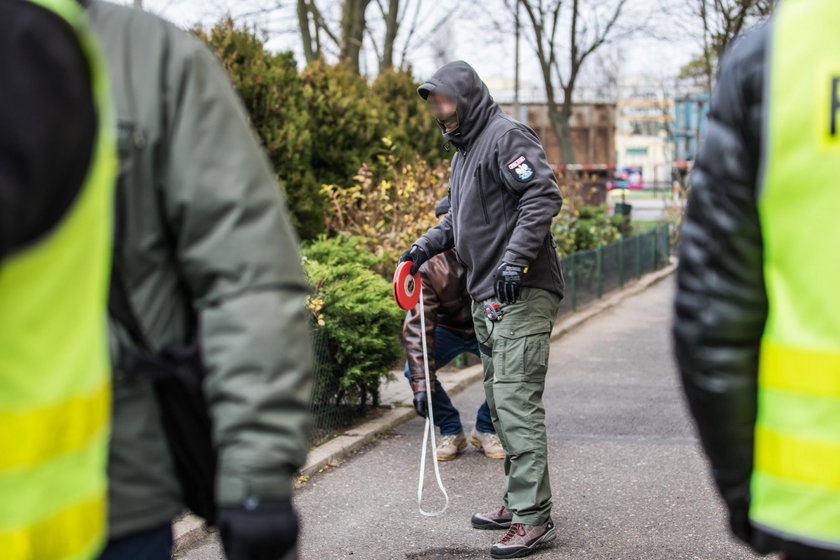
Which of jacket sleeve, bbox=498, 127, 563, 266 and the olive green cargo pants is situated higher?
jacket sleeve, bbox=498, 127, 563, 266

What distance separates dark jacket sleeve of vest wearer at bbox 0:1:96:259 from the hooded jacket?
313 cm

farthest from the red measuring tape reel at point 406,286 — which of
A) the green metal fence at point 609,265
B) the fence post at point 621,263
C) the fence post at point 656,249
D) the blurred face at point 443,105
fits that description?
the fence post at point 656,249

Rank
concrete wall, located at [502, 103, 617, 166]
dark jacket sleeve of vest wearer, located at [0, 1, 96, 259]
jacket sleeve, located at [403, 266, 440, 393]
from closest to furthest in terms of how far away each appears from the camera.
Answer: dark jacket sleeve of vest wearer, located at [0, 1, 96, 259] → jacket sleeve, located at [403, 266, 440, 393] → concrete wall, located at [502, 103, 617, 166]

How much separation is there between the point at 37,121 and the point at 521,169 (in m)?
3.33

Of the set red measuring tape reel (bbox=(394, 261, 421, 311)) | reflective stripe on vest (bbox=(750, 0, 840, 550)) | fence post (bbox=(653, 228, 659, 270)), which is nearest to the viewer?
reflective stripe on vest (bbox=(750, 0, 840, 550))

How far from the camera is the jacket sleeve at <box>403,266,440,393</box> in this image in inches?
239

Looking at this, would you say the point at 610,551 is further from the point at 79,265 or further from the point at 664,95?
the point at 664,95

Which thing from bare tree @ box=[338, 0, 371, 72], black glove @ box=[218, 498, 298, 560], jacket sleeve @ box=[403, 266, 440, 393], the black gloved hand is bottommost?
the black gloved hand

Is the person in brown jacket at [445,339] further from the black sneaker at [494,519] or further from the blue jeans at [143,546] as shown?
the blue jeans at [143,546]

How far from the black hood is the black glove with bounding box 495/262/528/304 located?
73 cm

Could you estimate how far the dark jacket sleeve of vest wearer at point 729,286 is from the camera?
1711 mm

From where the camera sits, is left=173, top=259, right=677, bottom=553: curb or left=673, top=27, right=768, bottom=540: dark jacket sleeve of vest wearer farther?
left=173, top=259, right=677, bottom=553: curb

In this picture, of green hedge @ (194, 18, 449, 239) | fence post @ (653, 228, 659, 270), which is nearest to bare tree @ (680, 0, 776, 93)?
fence post @ (653, 228, 659, 270)

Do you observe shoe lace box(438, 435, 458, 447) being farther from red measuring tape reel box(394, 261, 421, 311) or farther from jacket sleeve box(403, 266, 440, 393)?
red measuring tape reel box(394, 261, 421, 311)
